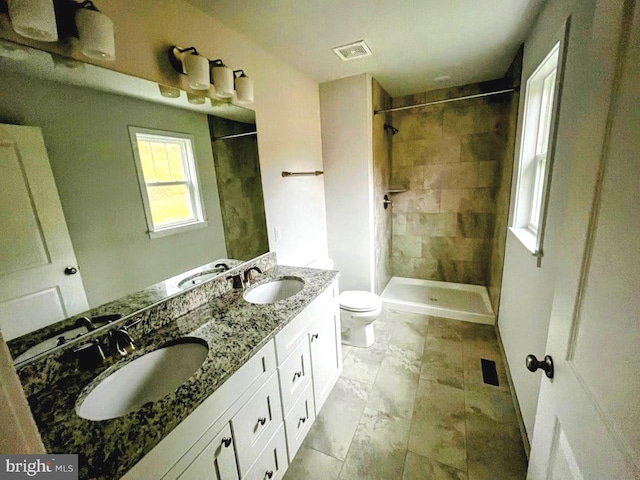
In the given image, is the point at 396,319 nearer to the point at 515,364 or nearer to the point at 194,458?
the point at 515,364

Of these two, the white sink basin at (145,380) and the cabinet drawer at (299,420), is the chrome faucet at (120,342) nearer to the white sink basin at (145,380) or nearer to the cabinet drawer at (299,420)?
the white sink basin at (145,380)

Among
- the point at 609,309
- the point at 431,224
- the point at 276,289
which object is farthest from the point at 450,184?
the point at 609,309

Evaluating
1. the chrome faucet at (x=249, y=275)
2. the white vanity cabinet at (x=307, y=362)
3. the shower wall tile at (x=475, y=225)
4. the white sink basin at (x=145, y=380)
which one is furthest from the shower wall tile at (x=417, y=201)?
the white sink basin at (x=145, y=380)

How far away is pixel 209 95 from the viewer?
Result: 4.97 ft

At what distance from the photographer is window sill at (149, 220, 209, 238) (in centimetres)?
130

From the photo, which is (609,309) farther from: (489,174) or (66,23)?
(489,174)

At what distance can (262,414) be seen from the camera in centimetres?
117

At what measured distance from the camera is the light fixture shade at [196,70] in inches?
50.8

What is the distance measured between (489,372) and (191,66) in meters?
2.73

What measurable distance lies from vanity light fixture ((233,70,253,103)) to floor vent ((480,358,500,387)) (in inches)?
98.0

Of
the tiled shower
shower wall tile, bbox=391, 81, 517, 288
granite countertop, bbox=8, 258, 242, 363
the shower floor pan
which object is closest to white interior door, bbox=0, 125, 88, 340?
granite countertop, bbox=8, 258, 242, 363

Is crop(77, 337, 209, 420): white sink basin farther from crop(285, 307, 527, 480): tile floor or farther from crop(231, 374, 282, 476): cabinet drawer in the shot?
crop(285, 307, 527, 480): tile floor

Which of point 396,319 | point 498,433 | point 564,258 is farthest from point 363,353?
point 564,258

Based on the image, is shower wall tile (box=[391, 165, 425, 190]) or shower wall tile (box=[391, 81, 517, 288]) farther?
shower wall tile (box=[391, 165, 425, 190])
